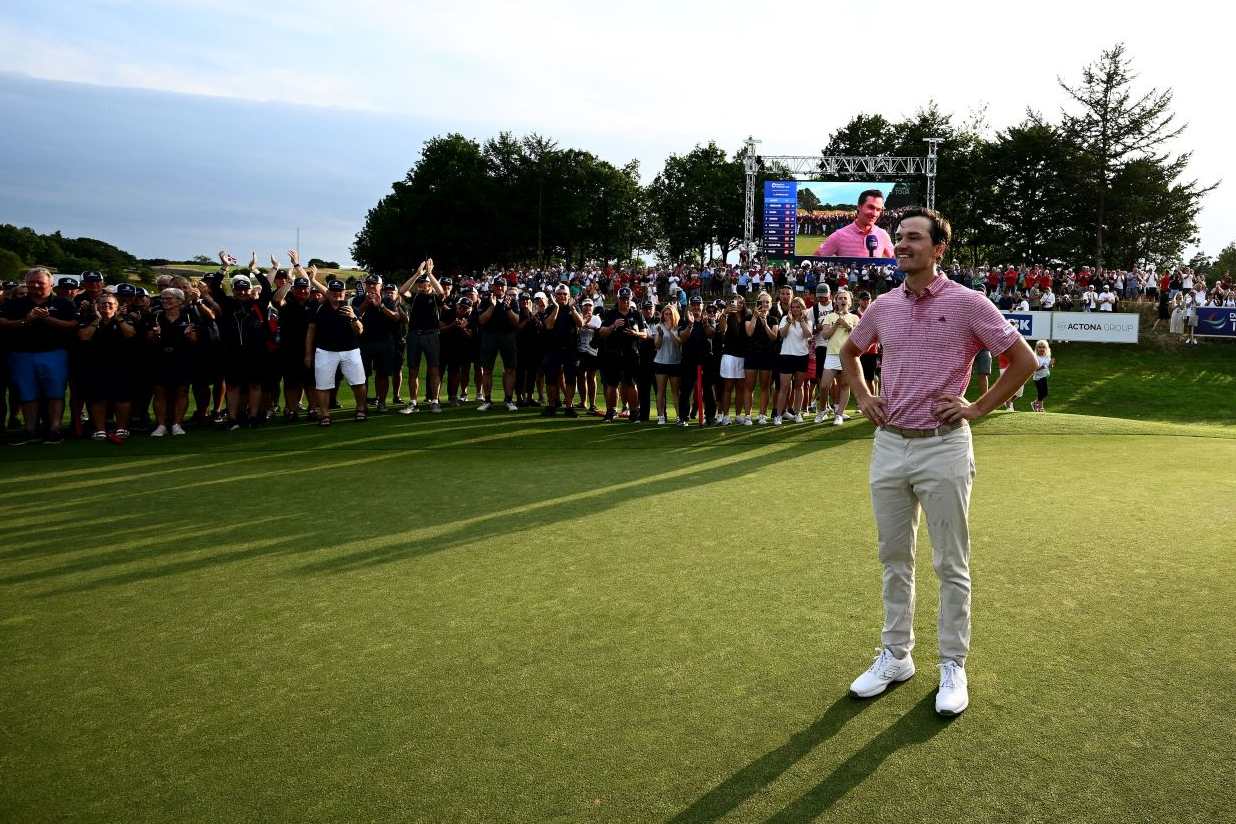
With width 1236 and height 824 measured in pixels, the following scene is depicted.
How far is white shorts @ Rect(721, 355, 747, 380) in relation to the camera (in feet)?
46.4

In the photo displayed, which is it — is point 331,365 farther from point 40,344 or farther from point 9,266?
point 9,266

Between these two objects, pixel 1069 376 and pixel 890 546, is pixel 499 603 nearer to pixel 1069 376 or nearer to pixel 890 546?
pixel 890 546

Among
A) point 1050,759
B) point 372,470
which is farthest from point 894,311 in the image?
point 372,470

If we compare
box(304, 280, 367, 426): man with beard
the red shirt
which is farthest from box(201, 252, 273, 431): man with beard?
the red shirt

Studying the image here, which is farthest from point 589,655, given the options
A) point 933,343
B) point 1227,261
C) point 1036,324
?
point 1227,261

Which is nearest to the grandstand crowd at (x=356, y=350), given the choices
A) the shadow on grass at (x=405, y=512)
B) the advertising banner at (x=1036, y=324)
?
the shadow on grass at (x=405, y=512)

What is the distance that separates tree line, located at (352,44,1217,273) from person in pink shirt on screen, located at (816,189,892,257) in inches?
959

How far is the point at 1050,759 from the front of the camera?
12.0ft

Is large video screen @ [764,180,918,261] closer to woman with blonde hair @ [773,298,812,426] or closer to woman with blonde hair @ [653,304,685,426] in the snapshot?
woman with blonde hair @ [773,298,812,426]

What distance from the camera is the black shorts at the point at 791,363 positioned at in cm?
1414

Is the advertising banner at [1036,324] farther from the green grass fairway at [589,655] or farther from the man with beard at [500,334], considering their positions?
the green grass fairway at [589,655]

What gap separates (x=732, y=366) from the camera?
46.5 feet

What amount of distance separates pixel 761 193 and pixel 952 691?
78.1 m

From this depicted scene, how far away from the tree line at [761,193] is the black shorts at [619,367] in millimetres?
43676
